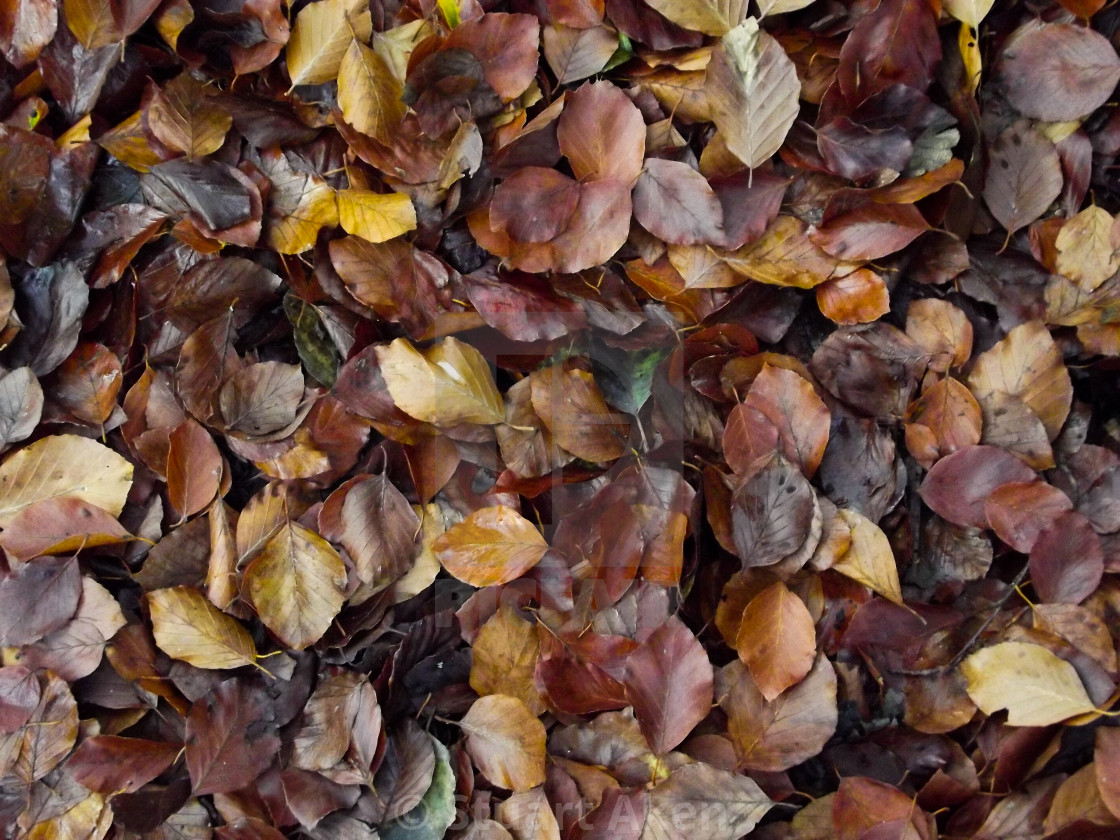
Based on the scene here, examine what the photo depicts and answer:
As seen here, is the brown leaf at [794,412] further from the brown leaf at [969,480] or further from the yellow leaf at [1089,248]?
the yellow leaf at [1089,248]

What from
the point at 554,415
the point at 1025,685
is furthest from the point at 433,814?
the point at 1025,685

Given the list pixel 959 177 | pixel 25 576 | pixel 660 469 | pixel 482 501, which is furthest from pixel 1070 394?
pixel 25 576

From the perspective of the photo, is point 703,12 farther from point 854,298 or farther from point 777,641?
point 777,641

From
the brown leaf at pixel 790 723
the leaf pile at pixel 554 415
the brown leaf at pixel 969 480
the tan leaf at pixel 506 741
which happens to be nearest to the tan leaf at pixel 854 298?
the leaf pile at pixel 554 415

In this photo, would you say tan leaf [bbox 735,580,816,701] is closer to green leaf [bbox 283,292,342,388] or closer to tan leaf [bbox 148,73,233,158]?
green leaf [bbox 283,292,342,388]

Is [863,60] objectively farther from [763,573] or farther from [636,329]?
[763,573]
